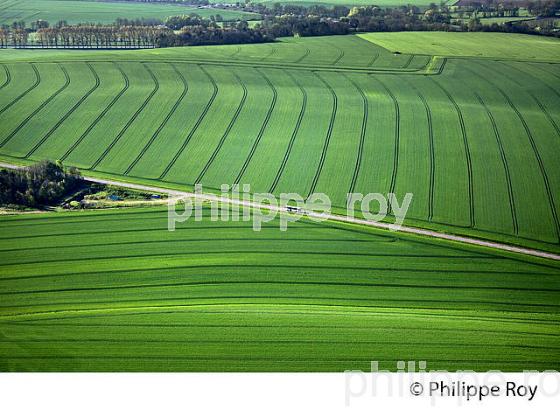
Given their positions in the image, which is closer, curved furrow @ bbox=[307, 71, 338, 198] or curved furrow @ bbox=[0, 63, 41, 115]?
curved furrow @ bbox=[307, 71, 338, 198]

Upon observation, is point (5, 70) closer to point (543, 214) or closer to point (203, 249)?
point (203, 249)

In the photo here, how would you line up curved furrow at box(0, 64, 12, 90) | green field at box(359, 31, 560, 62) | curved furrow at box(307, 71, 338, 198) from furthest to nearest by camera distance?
green field at box(359, 31, 560, 62), curved furrow at box(0, 64, 12, 90), curved furrow at box(307, 71, 338, 198)

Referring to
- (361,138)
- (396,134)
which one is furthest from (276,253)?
(396,134)

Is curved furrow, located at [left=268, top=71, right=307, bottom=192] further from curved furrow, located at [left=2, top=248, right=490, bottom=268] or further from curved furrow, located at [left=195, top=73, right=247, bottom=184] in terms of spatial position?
curved furrow, located at [left=2, top=248, right=490, bottom=268]

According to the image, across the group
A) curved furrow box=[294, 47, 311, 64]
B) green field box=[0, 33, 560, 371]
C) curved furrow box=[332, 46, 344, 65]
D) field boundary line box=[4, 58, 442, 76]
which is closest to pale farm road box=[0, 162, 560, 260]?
green field box=[0, 33, 560, 371]

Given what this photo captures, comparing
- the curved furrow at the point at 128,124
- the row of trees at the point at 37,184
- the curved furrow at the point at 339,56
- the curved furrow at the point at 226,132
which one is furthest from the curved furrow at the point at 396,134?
the row of trees at the point at 37,184

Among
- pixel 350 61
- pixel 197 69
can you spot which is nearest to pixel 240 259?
pixel 197 69
